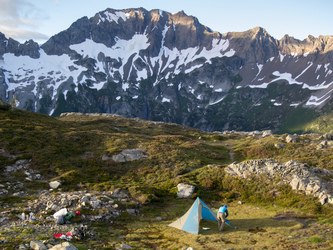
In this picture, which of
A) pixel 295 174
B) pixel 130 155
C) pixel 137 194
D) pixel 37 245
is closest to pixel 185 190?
pixel 137 194

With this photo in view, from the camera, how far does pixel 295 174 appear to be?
107 ft

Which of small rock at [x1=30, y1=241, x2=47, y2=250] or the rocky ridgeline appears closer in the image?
small rock at [x1=30, y1=241, x2=47, y2=250]

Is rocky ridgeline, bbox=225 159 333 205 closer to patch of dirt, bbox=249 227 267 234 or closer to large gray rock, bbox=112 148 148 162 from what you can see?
patch of dirt, bbox=249 227 267 234

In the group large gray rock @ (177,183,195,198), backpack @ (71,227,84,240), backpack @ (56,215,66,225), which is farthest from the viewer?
large gray rock @ (177,183,195,198)

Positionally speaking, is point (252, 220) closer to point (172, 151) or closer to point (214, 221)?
point (214, 221)

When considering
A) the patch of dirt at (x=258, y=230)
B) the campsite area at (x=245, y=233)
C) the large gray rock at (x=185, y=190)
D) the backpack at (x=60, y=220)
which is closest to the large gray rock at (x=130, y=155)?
the large gray rock at (x=185, y=190)

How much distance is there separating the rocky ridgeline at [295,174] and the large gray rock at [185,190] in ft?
23.5

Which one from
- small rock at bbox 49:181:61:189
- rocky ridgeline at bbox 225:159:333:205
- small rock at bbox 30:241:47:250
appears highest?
rocky ridgeline at bbox 225:159:333:205

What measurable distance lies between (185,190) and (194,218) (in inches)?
380

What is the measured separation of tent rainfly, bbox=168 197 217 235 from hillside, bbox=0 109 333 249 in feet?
2.42

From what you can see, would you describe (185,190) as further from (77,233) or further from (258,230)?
(77,233)

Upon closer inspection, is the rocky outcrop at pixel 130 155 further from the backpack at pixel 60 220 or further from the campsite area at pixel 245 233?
the backpack at pixel 60 220

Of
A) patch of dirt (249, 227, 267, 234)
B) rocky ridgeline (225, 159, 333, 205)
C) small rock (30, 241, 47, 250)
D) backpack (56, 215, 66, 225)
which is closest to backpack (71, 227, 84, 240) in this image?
backpack (56, 215, 66, 225)

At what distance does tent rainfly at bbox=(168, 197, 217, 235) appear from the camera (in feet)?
78.5
